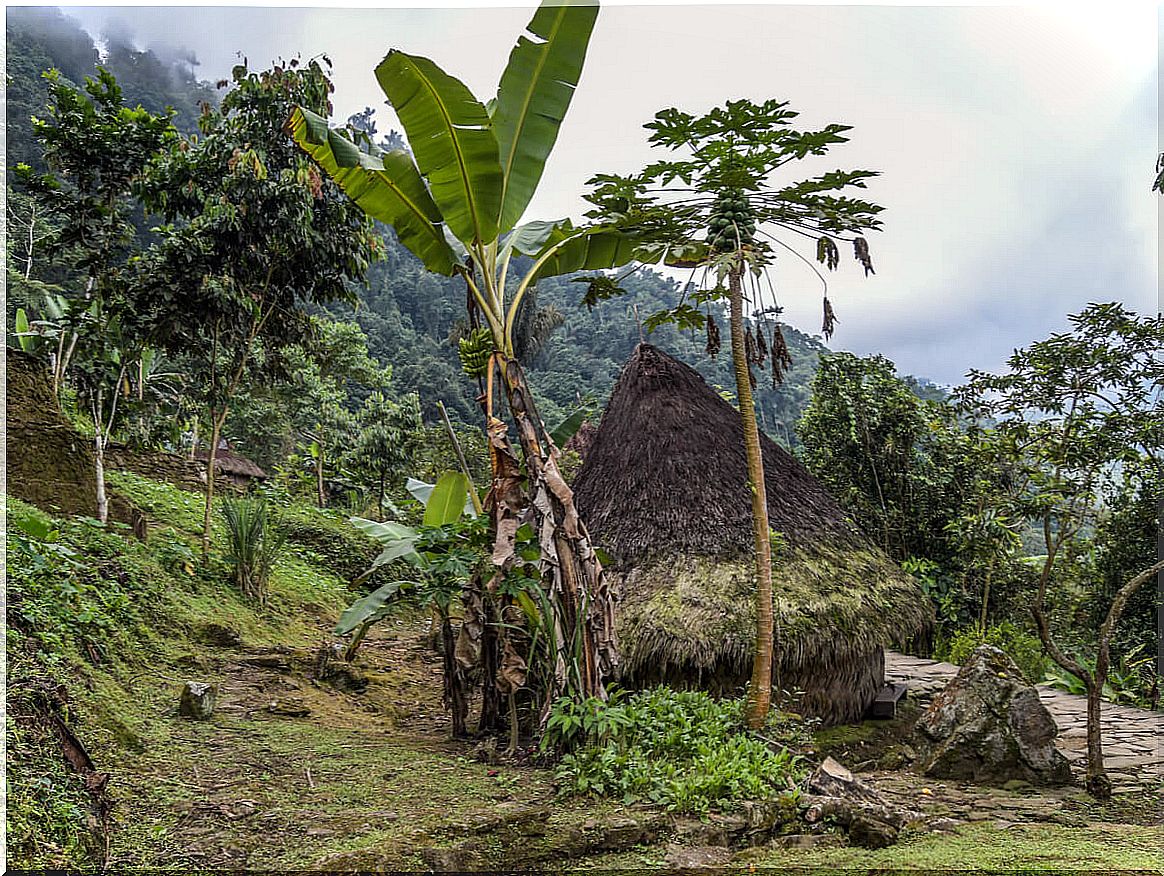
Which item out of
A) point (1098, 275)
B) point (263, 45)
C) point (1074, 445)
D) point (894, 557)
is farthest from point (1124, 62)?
point (263, 45)

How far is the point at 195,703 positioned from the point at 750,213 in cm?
326

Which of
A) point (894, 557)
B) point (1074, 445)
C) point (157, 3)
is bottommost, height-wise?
point (894, 557)

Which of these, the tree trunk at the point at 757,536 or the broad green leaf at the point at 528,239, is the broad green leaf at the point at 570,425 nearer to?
the broad green leaf at the point at 528,239

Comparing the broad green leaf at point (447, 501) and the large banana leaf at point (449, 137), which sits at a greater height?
the large banana leaf at point (449, 137)

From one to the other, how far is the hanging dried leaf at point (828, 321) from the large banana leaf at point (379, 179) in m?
1.77

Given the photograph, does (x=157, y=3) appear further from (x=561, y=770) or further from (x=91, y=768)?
(x=561, y=770)

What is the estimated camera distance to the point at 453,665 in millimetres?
3471

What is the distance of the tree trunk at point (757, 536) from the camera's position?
3377 millimetres

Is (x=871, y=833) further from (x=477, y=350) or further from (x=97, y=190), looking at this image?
(x=97, y=190)

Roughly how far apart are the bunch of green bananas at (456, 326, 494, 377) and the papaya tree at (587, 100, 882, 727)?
77 cm

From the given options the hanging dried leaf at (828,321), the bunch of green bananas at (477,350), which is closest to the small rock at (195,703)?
the bunch of green bananas at (477,350)

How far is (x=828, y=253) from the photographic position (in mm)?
3422

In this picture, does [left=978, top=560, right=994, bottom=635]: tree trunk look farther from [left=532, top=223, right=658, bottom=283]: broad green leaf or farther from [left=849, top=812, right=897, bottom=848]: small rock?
[left=849, top=812, right=897, bottom=848]: small rock

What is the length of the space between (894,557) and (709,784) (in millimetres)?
6206
